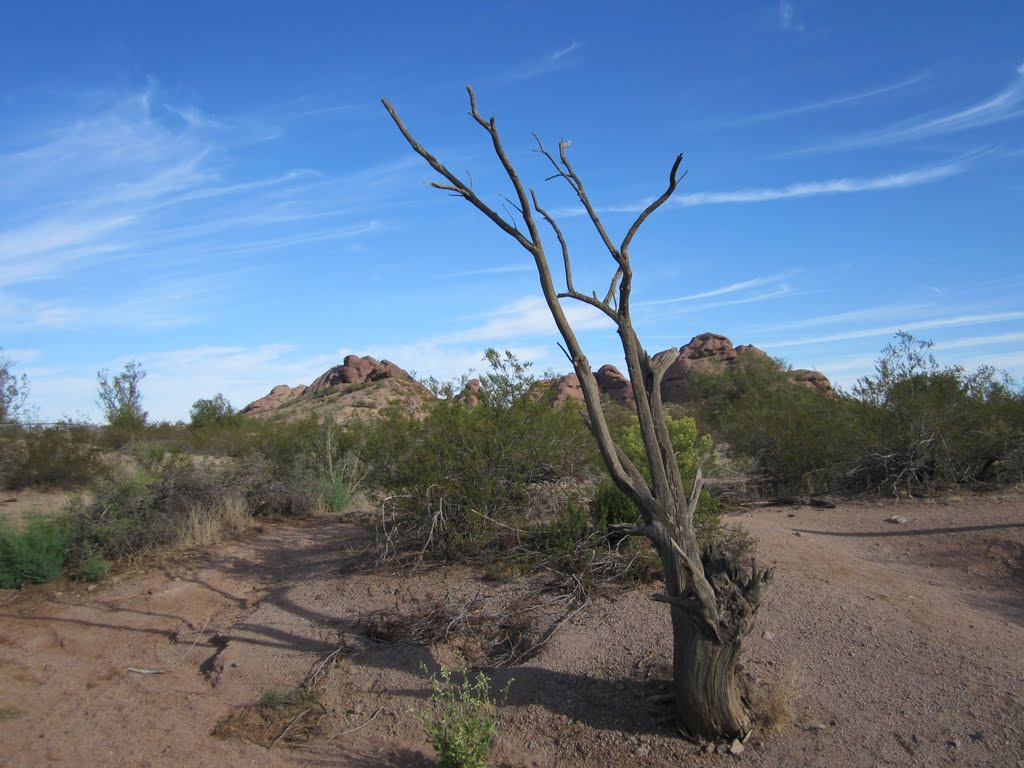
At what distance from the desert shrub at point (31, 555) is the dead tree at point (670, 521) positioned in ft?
24.3

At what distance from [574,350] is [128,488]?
805 centimetres

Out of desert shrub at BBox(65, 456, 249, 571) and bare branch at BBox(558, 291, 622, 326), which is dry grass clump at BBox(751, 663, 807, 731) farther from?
desert shrub at BBox(65, 456, 249, 571)

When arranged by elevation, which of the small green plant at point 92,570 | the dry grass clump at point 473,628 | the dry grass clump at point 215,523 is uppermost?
the dry grass clump at point 215,523

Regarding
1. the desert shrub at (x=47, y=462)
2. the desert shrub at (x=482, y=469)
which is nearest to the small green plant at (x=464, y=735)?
the desert shrub at (x=482, y=469)

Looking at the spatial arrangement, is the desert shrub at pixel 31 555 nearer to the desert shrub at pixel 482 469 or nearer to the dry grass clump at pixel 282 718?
the desert shrub at pixel 482 469

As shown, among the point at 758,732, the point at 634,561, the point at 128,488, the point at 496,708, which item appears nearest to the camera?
the point at 758,732

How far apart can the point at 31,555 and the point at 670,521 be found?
8150mm

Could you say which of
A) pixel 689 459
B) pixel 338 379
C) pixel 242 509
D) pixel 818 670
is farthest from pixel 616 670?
pixel 338 379

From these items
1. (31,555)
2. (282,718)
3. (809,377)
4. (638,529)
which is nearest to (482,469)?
(282,718)

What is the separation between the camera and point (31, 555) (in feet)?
30.9

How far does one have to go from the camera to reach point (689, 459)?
9.79 m

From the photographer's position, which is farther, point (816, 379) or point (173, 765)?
point (816, 379)

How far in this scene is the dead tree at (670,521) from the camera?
4910mm

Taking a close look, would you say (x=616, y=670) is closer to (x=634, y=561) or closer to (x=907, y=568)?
(x=634, y=561)
